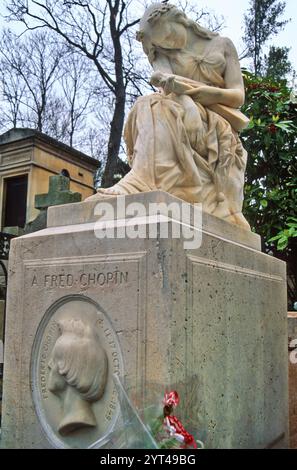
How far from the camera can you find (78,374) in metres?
2.68

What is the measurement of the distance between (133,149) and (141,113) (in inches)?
11.9

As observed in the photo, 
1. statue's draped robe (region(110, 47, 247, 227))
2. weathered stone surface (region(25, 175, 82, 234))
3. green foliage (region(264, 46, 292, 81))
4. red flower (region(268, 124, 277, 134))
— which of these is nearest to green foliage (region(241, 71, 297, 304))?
red flower (region(268, 124, 277, 134))

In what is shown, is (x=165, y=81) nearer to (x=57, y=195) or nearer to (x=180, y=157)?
(x=180, y=157)

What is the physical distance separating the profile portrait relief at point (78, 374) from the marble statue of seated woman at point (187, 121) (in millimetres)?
889

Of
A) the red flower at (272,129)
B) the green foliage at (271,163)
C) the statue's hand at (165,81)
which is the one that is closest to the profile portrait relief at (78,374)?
the statue's hand at (165,81)

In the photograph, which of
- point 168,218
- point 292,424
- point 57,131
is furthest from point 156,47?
point 57,131

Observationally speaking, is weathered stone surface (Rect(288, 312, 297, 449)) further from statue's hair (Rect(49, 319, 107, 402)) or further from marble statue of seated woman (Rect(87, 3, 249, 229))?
statue's hair (Rect(49, 319, 107, 402))

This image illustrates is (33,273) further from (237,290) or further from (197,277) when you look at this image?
(237,290)

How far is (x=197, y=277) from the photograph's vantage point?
279 centimetres

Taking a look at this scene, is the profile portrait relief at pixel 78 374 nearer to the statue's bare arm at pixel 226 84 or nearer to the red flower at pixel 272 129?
the statue's bare arm at pixel 226 84

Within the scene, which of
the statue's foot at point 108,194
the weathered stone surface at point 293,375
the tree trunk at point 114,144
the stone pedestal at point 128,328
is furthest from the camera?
the tree trunk at point 114,144

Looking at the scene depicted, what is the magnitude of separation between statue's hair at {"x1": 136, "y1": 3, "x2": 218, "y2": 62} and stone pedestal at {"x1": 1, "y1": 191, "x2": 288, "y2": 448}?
1.59m

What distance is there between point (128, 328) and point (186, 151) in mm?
1299

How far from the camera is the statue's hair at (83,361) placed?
8.76ft
